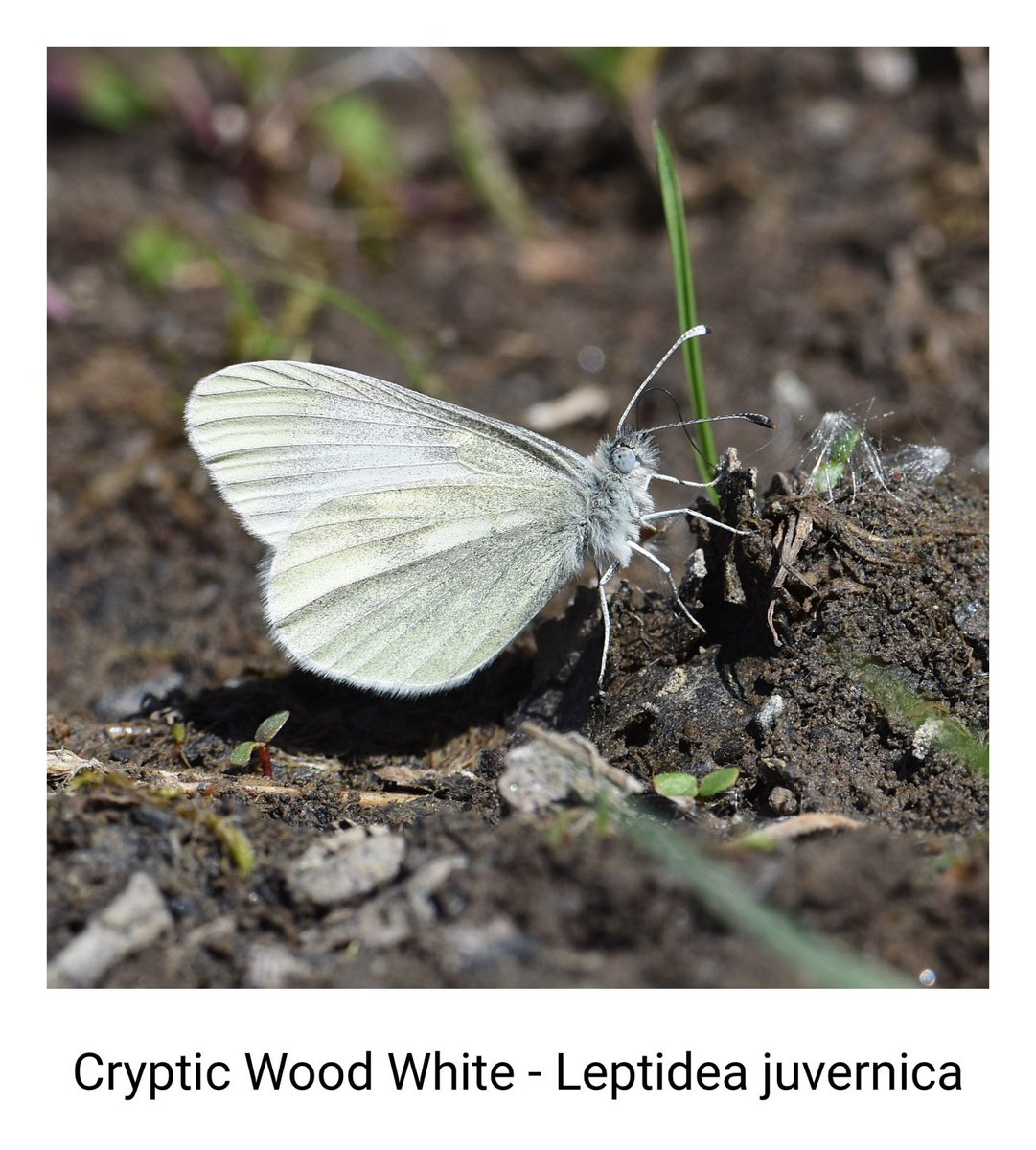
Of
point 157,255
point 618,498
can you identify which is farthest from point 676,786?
point 157,255

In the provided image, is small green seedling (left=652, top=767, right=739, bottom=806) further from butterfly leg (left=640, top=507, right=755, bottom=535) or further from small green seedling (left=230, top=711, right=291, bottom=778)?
small green seedling (left=230, top=711, right=291, bottom=778)

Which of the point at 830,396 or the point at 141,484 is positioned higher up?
the point at 830,396

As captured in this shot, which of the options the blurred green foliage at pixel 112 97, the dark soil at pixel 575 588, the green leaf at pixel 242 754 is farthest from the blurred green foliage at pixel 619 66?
the green leaf at pixel 242 754

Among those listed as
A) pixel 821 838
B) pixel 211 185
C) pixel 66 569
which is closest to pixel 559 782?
pixel 821 838

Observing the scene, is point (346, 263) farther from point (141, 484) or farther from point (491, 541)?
point (491, 541)

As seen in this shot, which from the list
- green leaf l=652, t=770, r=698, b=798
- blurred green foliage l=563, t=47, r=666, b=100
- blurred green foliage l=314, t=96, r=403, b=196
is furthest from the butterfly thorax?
blurred green foliage l=314, t=96, r=403, b=196

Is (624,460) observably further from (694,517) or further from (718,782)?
(718,782)

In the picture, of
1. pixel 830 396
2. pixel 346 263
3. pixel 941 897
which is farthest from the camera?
pixel 346 263

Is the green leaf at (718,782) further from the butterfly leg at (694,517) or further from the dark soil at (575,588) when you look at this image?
the butterfly leg at (694,517)
